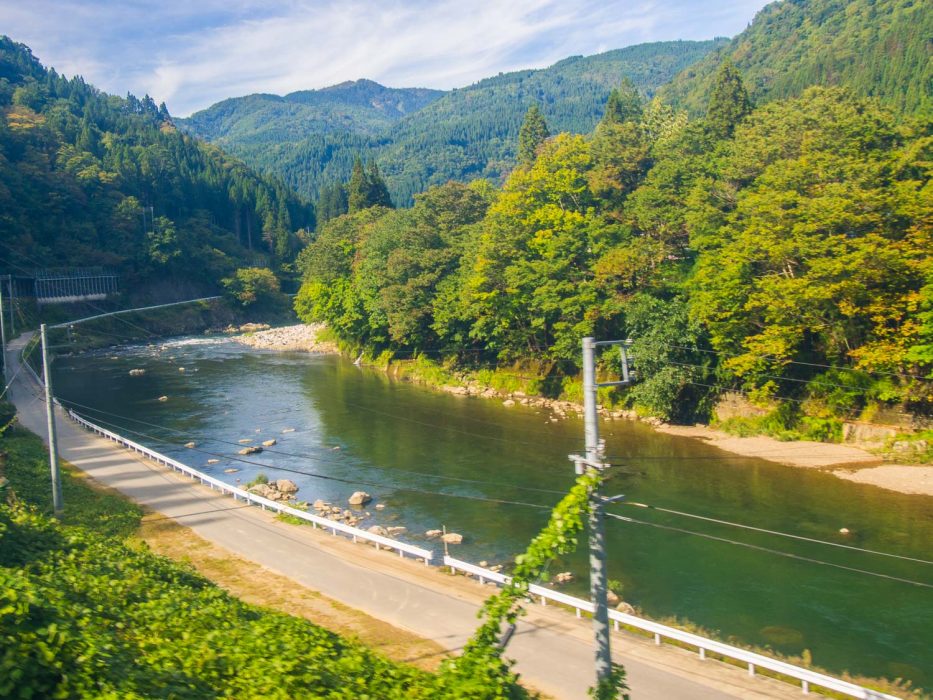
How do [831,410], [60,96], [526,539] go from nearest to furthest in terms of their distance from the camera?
[526,539]
[831,410]
[60,96]

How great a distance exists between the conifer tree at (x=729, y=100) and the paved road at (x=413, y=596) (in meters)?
37.1

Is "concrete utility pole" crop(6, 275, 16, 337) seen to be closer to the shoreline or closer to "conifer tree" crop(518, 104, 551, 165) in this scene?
the shoreline

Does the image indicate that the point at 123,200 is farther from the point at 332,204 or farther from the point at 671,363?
the point at 671,363

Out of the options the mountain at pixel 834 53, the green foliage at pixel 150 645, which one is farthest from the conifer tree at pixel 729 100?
the green foliage at pixel 150 645

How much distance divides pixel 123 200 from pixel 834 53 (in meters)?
86.6

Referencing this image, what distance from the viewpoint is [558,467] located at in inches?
987

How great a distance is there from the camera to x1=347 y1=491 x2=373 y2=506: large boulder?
73.5 ft

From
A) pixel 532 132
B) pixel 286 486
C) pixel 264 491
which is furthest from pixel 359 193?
pixel 264 491

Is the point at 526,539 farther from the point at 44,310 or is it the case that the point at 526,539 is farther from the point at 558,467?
the point at 44,310

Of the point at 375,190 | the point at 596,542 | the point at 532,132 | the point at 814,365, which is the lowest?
the point at 814,365

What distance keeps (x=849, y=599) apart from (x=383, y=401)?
26.6 m

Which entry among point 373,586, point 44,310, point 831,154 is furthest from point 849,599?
point 44,310

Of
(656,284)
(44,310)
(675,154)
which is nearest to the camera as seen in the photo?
(656,284)

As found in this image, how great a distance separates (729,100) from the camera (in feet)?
148
